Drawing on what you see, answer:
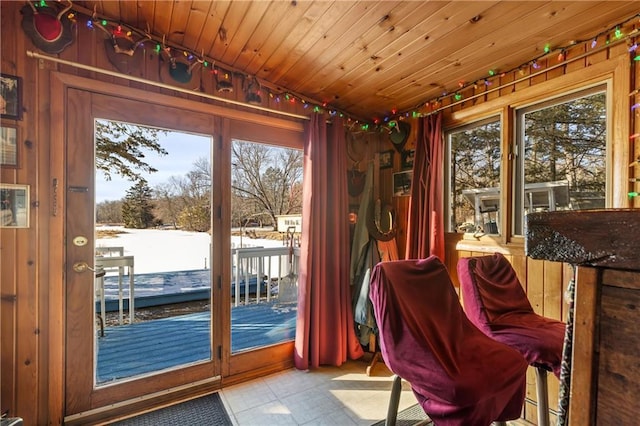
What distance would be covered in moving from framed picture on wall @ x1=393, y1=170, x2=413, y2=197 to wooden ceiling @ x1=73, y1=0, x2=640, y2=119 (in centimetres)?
84

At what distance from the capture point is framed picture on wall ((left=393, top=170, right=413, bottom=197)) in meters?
2.94

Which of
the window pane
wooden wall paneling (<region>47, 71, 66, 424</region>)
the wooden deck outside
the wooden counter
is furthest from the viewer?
the window pane

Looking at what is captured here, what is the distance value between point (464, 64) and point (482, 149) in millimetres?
705

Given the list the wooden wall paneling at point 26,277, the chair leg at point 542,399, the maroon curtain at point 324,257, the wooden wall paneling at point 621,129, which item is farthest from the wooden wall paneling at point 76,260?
the wooden wall paneling at point 621,129

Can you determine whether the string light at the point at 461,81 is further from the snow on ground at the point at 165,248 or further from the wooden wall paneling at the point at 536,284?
the snow on ground at the point at 165,248

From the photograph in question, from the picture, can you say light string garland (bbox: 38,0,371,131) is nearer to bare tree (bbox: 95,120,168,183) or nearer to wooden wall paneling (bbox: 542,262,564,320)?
bare tree (bbox: 95,120,168,183)

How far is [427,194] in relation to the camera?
102 inches

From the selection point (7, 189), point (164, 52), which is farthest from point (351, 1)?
point (7, 189)

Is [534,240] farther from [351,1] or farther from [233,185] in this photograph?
[233,185]

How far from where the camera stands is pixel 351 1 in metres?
1.60

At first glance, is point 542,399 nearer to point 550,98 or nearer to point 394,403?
point 394,403

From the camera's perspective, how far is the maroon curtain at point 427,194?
8.29 ft

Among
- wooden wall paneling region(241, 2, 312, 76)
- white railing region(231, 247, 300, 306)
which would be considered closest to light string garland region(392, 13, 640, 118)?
wooden wall paneling region(241, 2, 312, 76)

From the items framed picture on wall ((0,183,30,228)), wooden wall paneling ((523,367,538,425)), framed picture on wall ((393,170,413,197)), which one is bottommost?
wooden wall paneling ((523,367,538,425))
